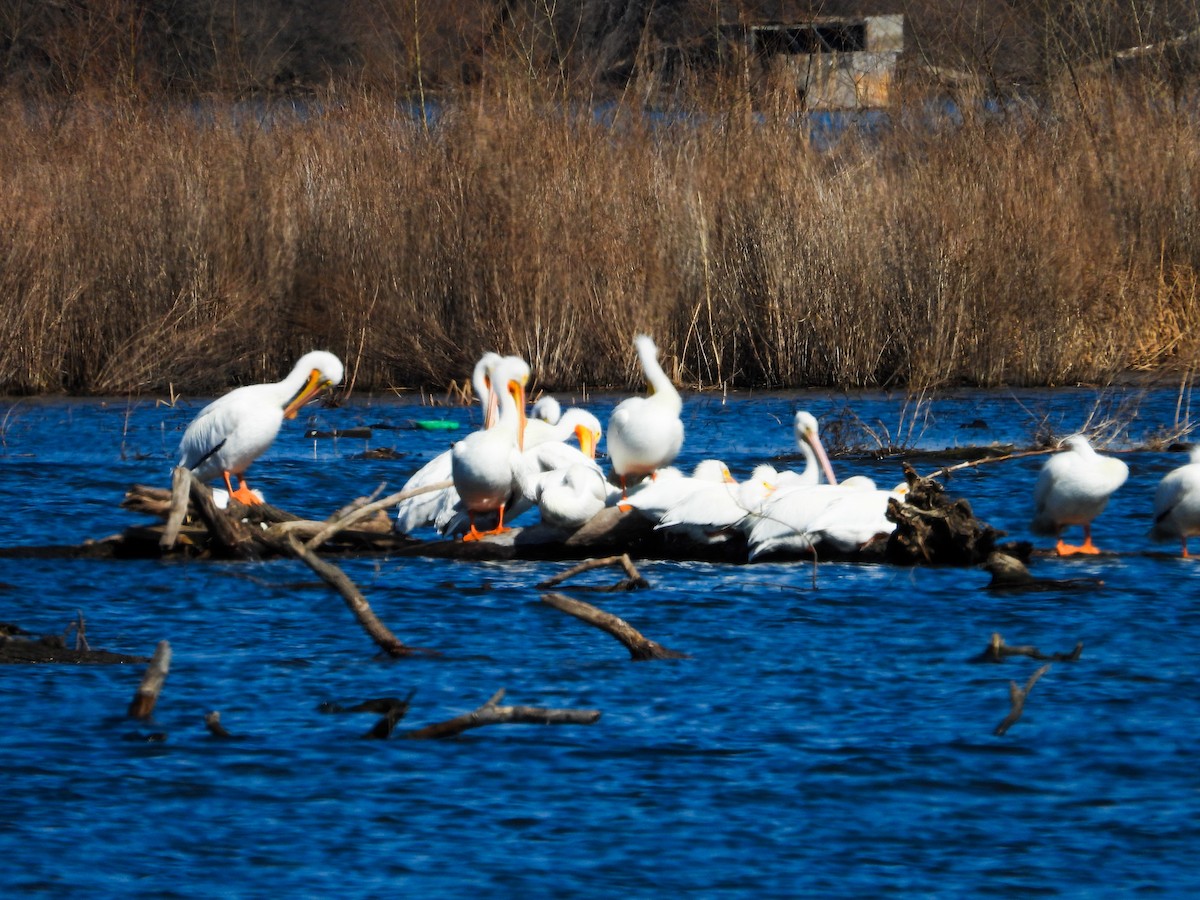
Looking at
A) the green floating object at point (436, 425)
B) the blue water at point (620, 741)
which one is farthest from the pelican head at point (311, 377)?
the green floating object at point (436, 425)

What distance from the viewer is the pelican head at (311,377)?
33.4 ft

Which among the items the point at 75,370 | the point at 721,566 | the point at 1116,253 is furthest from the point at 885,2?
the point at 721,566

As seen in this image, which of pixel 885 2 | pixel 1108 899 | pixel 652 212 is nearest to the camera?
pixel 1108 899

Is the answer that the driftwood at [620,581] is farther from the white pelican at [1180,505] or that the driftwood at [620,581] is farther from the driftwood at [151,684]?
the white pelican at [1180,505]

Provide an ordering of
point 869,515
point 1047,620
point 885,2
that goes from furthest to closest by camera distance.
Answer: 1. point 885,2
2. point 869,515
3. point 1047,620

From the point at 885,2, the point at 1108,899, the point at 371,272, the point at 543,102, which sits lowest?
the point at 1108,899

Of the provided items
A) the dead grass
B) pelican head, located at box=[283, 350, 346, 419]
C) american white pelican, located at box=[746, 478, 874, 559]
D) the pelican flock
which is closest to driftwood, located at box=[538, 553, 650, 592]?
the pelican flock

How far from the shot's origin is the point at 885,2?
19.1 metres

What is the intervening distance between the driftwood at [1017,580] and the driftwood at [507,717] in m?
2.65

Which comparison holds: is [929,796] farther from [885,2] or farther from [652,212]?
[885,2]

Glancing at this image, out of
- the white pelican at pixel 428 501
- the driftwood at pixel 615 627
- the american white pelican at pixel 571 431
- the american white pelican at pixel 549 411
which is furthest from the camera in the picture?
the american white pelican at pixel 549 411

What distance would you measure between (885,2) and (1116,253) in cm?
503

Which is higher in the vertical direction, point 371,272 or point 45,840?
point 371,272

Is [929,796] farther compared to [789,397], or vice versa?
[789,397]
